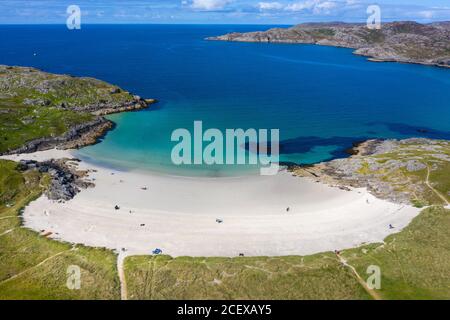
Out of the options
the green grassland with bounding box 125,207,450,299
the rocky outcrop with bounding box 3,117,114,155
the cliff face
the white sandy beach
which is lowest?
the green grassland with bounding box 125,207,450,299

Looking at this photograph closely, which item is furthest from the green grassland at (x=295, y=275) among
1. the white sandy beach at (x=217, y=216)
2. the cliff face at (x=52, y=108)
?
the cliff face at (x=52, y=108)

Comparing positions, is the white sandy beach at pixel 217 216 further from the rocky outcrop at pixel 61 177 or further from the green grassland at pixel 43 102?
the green grassland at pixel 43 102

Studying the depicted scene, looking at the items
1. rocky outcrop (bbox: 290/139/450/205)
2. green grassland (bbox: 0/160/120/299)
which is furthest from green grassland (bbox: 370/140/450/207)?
green grassland (bbox: 0/160/120/299)

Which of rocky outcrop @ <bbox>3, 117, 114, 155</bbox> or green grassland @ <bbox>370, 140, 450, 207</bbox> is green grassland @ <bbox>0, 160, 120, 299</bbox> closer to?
rocky outcrop @ <bbox>3, 117, 114, 155</bbox>

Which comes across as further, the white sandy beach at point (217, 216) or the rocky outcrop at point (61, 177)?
the rocky outcrop at point (61, 177)

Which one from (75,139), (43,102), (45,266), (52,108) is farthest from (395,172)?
(43,102)

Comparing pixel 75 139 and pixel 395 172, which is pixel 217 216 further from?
pixel 75 139
